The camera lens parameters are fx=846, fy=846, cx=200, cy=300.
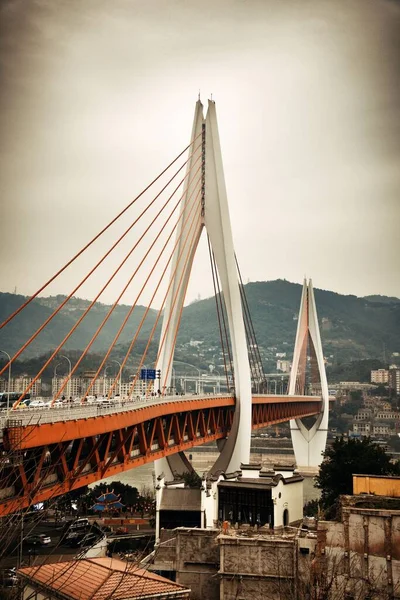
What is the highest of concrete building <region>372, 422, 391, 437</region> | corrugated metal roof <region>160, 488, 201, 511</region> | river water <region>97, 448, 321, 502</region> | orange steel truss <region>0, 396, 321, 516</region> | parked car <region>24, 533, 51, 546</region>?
orange steel truss <region>0, 396, 321, 516</region>

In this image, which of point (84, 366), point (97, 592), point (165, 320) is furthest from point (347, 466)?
→ point (84, 366)

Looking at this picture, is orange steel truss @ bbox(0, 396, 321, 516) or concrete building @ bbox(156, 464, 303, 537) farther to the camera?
concrete building @ bbox(156, 464, 303, 537)

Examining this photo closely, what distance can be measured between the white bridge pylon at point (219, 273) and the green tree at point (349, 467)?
9.76 feet

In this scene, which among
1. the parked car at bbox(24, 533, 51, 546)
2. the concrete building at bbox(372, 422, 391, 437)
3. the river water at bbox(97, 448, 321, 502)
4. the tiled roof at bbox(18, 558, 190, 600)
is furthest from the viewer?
the concrete building at bbox(372, 422, 391, 437)

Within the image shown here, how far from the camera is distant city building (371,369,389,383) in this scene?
14912 cm

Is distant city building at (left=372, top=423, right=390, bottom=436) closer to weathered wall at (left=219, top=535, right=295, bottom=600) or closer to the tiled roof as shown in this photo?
weathered wall at (left=219, top=535, right=295, bottom=600)

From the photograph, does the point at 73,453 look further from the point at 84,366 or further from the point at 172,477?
the point at 84,366

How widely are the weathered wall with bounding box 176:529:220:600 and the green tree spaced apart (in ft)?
41.2

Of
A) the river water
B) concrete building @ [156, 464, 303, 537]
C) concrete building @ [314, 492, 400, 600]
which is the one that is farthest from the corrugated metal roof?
the river water

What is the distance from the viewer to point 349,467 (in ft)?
95.9

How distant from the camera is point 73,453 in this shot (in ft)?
56.0

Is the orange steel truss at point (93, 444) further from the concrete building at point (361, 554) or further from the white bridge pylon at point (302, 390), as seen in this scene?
the white bridge pylon at point (302, 390)

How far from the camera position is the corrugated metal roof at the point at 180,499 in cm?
2116

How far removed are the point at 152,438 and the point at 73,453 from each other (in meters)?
5.71
